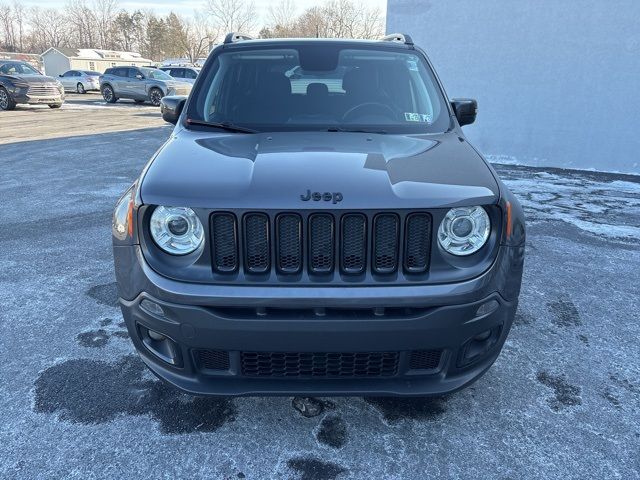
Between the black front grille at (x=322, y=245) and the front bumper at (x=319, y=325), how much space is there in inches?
3.4

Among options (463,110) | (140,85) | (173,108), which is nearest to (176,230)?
(173,108)

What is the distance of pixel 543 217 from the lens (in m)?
6.04

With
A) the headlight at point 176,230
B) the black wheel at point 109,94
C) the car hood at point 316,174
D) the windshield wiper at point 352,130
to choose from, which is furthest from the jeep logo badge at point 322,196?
the black wheel at point 109,94

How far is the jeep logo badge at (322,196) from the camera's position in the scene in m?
1.93

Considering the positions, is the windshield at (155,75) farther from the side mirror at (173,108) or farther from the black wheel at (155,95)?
the side mirror at (173,108)

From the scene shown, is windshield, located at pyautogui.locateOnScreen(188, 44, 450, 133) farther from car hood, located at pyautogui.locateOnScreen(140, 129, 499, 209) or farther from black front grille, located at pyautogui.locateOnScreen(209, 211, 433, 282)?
black front grille, located at pyautogui.locateOnScreen(209, 211, 433, 282)

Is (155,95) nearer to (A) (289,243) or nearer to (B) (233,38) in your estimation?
(B) (233,38)

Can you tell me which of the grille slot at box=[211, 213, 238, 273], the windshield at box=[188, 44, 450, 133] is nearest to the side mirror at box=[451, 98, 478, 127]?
the windshield at box=[188, 44, 450, 133]

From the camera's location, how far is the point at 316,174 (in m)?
2.08

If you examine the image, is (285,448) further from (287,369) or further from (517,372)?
(517,372)

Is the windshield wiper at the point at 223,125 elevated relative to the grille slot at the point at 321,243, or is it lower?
elevated

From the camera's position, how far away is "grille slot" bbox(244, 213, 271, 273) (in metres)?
1.95

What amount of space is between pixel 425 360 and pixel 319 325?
1.71ft

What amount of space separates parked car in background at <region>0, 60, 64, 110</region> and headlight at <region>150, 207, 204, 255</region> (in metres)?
19.2
